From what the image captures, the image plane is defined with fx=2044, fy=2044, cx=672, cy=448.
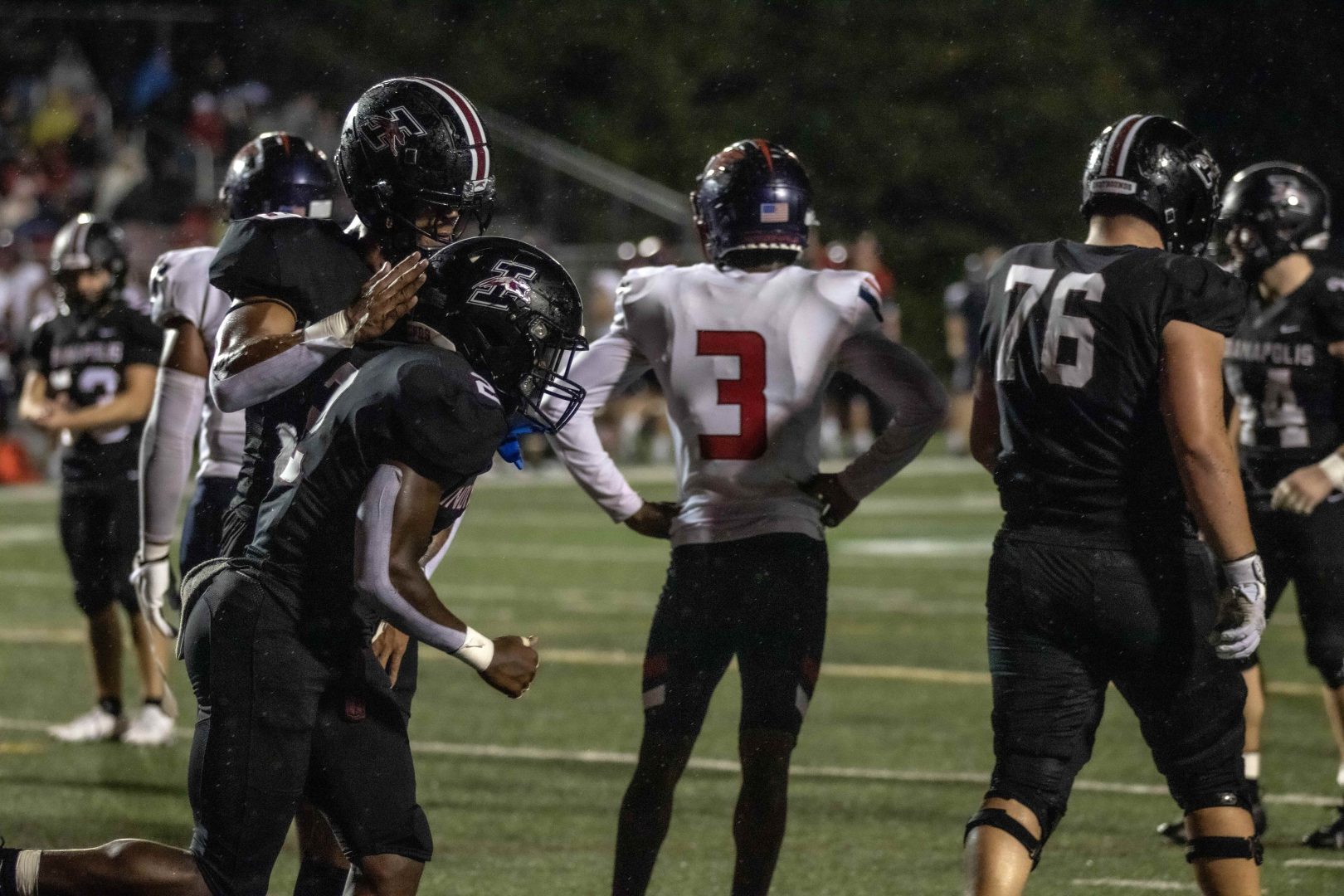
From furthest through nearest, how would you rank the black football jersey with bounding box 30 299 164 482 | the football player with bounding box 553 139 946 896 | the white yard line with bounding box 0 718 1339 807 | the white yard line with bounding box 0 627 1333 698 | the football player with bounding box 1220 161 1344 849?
the white yard line with bounding box 0 627 1333 698
the black football jersey with bounding box 30 299 164 482
the white yard line with bounding box 0 718 1339 807
the football player with bounding box 1220 161 1344 849
the football player with bounding box 553 139 946 896

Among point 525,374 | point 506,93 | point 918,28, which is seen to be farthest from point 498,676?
point 918,28

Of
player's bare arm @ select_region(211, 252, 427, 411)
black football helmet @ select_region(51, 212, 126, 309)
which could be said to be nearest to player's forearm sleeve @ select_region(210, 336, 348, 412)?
player's bare arm @ select_region(211, 252, 427, 411)

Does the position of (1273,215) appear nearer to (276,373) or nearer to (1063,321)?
(1063,321)

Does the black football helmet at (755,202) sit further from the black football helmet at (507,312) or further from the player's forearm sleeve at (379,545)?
the player's forearm sleeve at (379,545)

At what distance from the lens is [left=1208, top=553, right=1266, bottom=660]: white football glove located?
420 cm

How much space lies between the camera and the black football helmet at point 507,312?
3793 mm

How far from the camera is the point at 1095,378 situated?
14.0 ft

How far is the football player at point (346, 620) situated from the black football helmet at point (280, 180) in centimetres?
186

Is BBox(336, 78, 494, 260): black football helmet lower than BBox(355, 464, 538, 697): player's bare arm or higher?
higher

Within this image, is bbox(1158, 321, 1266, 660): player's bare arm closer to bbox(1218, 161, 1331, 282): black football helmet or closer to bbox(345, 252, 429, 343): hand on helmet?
bbox(345, 252, 429, 343): hand on helmet

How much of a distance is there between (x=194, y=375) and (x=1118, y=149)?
2744mm

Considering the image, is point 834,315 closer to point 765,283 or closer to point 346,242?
point 765,283

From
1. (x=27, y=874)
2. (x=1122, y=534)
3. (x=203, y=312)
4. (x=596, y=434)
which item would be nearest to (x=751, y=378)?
(x=596, y=434)

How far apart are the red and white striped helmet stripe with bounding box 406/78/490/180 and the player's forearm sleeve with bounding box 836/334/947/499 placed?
123 cm
